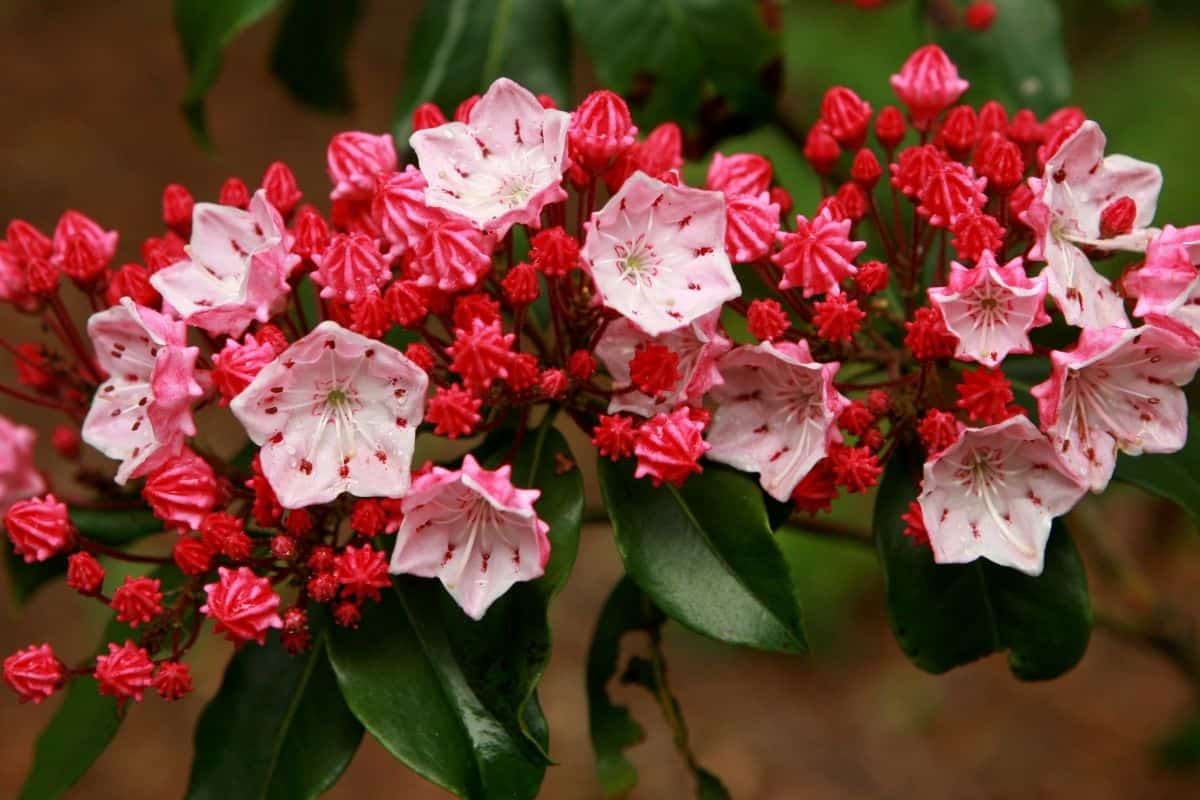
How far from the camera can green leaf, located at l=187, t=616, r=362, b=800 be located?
1762 mm

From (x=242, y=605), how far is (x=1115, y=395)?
1.10 m

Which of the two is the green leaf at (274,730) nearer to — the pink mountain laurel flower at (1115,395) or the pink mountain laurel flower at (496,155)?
the pink mountain laurel flower at (496,155)

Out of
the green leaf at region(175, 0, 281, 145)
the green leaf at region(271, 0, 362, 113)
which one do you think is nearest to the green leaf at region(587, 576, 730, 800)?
the green leaf at region(175, 0, 281, 145)

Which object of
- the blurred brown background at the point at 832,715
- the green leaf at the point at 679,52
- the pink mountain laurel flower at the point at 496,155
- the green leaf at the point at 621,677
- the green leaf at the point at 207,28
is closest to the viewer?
the pink mountain laurel flower at the point at 496,155

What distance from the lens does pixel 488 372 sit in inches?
59.4

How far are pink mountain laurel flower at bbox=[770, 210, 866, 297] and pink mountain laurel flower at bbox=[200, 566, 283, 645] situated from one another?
0.76m

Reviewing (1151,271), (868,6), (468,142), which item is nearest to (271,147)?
(868,6)

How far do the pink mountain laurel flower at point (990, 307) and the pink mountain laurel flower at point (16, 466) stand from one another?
1.11 m

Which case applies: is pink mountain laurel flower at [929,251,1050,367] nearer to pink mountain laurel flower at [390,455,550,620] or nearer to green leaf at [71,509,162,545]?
pink mountain laurel flower at [390,455,550,620]

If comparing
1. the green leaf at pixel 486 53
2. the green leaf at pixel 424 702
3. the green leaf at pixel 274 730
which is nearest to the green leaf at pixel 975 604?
the green leaf at pixel 424 702

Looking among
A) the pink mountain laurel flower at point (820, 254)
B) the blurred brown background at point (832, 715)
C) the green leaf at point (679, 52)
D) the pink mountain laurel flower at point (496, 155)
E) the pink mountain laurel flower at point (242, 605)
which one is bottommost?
the blurred brown background at point (832, 715)

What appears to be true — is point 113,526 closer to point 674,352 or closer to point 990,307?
point 674,352

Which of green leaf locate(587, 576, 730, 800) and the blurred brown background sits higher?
green leaf locate(587, 576, 730, 800)

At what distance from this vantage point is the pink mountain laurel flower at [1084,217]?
1.54m
